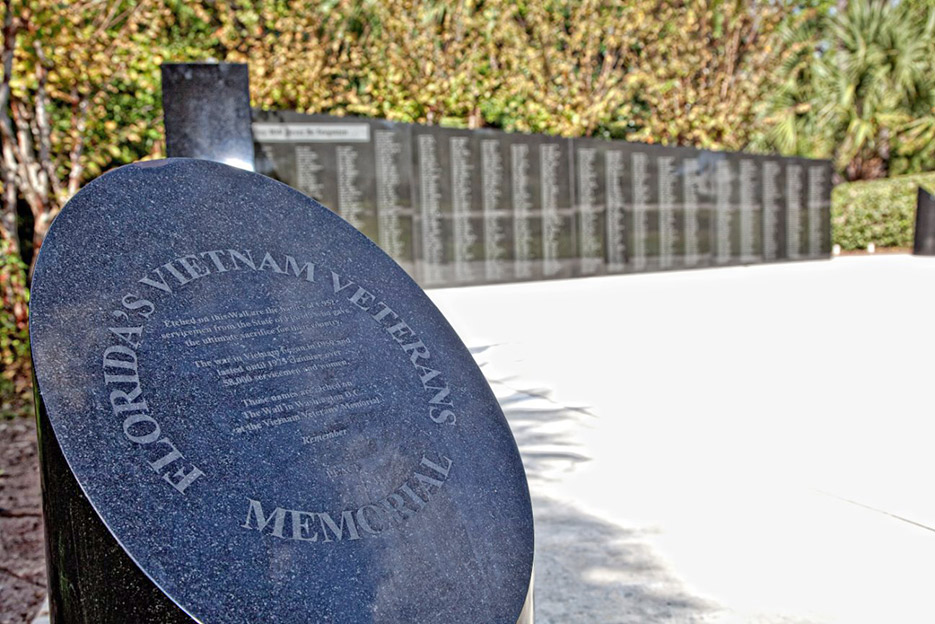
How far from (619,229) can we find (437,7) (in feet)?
16.0

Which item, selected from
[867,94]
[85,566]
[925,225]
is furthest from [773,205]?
[85,566]

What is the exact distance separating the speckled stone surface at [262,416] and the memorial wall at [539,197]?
809 cm

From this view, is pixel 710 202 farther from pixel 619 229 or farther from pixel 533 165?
pixel 533 165

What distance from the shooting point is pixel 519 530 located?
6.81ft

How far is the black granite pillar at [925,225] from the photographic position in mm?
15492

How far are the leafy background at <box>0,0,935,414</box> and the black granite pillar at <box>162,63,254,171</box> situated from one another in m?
1.08

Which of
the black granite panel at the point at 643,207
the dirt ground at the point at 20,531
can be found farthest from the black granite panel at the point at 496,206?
the dirt ground at the point at 20,531

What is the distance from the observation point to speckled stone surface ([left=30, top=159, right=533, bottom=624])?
1732mm

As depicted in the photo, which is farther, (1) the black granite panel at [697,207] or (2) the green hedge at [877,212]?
(2) the green hedge at [877,212]

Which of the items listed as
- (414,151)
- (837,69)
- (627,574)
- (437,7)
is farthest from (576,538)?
(837,69)

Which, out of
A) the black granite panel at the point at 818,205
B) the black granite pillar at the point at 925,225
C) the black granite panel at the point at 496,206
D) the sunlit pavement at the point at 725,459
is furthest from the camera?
the black granite pillar at the point at 925,225

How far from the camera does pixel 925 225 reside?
51.5 feet

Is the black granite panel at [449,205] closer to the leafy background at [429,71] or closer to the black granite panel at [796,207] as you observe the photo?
the leafy background at [429,71]

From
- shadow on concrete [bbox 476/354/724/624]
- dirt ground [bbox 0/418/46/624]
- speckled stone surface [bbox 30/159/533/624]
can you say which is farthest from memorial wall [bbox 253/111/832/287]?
speckled stone surface [bbox 30/159/533/624]
